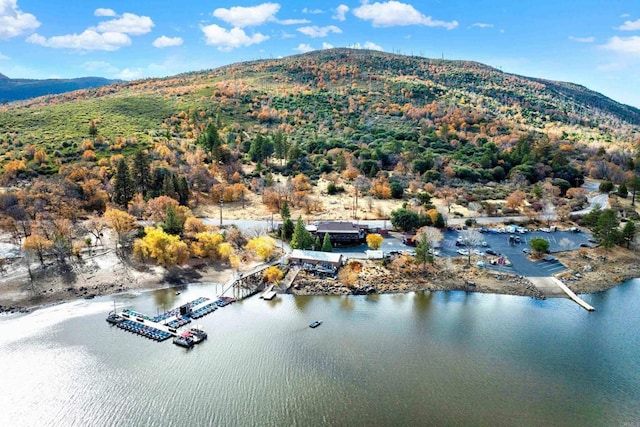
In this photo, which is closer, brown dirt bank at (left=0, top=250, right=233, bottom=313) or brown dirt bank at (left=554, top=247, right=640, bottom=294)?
brown dirt bank at (left=0, top=250, right=233, bottom=313)

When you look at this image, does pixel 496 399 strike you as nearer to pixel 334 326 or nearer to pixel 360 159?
pixel 334 326

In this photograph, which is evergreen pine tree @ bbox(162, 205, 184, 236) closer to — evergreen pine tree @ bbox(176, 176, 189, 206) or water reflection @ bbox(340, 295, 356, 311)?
evergreen pine tree @ bbox(176, 176, 189, 206)

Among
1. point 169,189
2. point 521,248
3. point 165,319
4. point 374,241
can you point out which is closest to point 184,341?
point 165,319

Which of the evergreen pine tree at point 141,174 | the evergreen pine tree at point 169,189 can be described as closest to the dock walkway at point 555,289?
the evergreen pine tree at point 169,189

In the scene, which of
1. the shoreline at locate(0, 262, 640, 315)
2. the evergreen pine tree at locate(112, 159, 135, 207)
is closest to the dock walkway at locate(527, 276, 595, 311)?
the shoreline at locate(0, 262, 640, 315)

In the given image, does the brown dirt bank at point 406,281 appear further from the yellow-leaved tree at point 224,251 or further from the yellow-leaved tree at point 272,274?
the yellow-leaved tree at point 224,251
